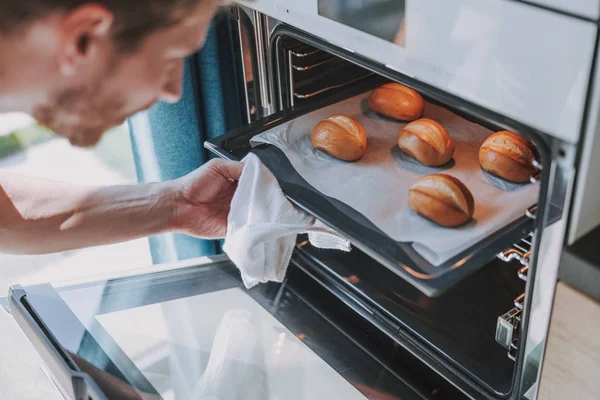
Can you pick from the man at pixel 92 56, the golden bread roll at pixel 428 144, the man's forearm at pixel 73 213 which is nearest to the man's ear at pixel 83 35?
the man at pixel 92 56

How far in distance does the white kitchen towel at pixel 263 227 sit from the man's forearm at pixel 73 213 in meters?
0.23

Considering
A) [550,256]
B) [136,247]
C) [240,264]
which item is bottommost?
[136,247]

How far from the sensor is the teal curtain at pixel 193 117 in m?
1.17

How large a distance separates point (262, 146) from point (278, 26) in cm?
17

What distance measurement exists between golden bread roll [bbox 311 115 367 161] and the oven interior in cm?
7

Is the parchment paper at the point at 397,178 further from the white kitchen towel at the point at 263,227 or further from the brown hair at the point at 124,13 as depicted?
the brown hair at the point at 124,13

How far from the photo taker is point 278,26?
100 centimetres

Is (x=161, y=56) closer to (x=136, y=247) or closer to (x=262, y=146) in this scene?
(x=262, y=146)

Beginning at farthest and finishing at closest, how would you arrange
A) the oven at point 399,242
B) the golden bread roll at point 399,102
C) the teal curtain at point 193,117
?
the teal curtain at point 193,117
the golden bread roll at point 399,102
the oven at point 399,242

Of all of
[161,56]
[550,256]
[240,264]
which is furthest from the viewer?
[240,264]

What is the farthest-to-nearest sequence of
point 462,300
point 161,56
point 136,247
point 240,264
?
point 136,247
point 462,300
point 240,264
point 161,56

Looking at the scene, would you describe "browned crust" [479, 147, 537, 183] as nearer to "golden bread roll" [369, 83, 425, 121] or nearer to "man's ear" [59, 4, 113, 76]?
"golden bread roll" [369, 83, 425, 121]

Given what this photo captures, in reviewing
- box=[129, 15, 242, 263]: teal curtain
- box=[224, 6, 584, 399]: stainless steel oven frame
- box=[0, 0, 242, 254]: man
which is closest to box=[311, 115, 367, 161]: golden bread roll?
box=[224, 6, 584, 399]: stainless steel oven frame

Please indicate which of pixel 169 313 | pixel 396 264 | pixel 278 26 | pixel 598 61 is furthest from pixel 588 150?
pixel 169 313
